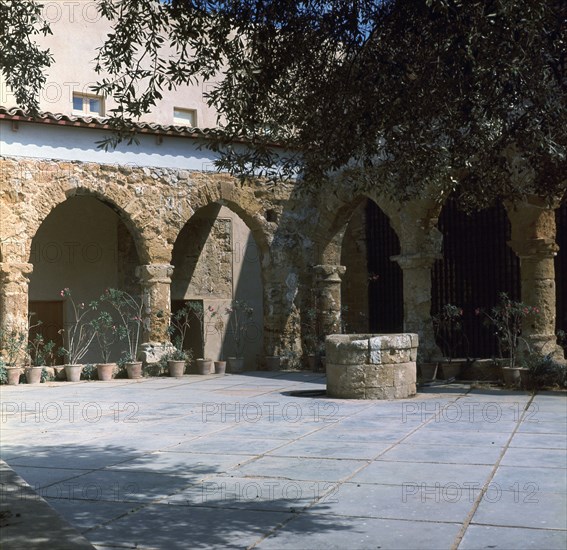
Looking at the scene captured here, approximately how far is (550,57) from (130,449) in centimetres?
461

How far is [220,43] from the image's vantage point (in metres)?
4.73

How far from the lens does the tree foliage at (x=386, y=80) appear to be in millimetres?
3980

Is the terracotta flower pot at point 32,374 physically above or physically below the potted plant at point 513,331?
below

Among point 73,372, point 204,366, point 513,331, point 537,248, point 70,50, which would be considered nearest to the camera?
point 537,248

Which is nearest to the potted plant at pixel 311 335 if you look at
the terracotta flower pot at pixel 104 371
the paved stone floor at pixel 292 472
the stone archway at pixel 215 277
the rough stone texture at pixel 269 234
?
the rough stone texture at pixel 269 234

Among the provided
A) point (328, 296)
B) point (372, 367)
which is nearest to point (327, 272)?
point (328, 296)

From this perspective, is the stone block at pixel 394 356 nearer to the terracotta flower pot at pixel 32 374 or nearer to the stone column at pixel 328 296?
the stone column at pixel 328 296

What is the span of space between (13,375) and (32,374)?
34 cm

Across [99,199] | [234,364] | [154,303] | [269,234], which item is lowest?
[234,364]

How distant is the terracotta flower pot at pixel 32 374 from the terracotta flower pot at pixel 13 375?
182 millimetres

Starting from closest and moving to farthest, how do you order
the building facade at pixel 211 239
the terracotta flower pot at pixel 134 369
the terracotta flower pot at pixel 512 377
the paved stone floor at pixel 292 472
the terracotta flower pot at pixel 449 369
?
the paved stone floor at pixel 292 472
the terracotta flower pot at pixel 512 377
the terracotta flower pot at pixel 449 369
the building facade at pixel 211 239
the terracotta flower pot at pixel 134 369

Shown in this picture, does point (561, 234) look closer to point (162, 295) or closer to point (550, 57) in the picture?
point (162, 295)

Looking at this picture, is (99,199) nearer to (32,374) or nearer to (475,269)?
(32,374)

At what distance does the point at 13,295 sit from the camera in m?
13.3
